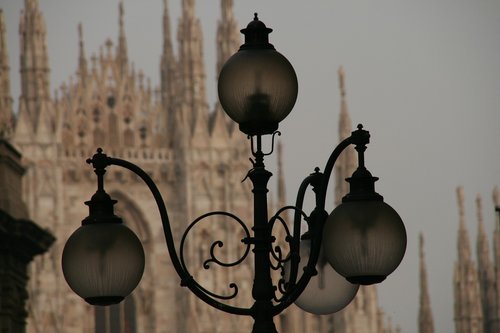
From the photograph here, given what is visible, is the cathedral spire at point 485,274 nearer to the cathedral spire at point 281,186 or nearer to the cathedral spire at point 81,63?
the cathedral spire at point 281,186

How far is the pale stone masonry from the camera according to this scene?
6625 centimetres

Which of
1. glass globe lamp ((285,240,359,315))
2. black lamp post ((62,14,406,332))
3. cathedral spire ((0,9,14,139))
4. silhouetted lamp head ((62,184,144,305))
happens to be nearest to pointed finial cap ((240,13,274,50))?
black lamp post ((62,14,406,332))

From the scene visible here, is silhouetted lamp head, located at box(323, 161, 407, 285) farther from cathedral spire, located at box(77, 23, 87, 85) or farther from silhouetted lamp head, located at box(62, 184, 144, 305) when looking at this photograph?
cathedral spire, located at box(77, 23, 87, 85)

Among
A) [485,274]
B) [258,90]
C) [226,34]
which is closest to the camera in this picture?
[258,90]

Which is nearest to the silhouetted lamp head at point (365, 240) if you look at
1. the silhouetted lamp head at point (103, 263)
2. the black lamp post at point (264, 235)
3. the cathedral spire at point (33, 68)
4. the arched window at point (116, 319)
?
A: the black lamp post at point (264, 235)

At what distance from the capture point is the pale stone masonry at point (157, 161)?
66.2 metres

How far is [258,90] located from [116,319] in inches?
2223

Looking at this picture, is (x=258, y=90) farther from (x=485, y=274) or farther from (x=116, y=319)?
(x=485, y=274)

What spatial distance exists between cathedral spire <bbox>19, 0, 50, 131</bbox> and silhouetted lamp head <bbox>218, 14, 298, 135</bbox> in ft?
178

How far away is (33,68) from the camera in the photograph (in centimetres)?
6619

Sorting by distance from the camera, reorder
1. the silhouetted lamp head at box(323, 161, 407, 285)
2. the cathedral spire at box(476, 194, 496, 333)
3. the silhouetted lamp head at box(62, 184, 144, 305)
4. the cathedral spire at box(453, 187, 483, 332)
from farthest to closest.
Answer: the cathedral spire at box(476, 194, 496, 333), the cathedral spire at box(453, 187, 483, 332), the silhouetted lamp head at box(62, 184, 144, 305), the silhouetted lamp head at box(323, 161, 407, 285)

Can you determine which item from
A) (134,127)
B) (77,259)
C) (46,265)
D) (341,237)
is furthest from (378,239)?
(134,127)

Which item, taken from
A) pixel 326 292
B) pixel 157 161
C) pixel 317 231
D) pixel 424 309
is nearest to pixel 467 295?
pixel 424 309

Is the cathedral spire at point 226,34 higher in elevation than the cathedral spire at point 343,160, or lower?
higher
